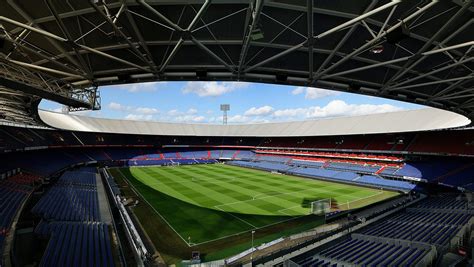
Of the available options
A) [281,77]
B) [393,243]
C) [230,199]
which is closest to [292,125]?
[230,199]

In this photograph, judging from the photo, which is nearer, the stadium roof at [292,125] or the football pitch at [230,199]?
the football pitch at [230,199]

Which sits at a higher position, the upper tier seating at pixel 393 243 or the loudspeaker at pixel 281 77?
the loudspeaker at pixel 281 77

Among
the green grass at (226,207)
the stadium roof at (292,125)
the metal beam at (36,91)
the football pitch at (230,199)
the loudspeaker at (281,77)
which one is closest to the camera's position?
the metal beam at (36,91)

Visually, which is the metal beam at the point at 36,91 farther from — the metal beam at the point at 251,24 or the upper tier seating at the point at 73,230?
the metal beam at the point at 251,24

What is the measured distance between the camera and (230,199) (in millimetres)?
30969

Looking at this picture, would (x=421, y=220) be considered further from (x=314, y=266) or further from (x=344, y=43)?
(x=344, y=43)

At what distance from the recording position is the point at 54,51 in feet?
34.0

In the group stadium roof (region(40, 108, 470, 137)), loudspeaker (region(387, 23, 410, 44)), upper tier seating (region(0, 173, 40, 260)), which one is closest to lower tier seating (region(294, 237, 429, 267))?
loudspeaker (region(387, 23, 410, 44))

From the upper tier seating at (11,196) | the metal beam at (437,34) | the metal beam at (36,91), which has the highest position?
the metal beam at (437,34)

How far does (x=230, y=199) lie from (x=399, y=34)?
26186 mm

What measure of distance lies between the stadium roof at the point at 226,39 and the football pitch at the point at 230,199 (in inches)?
469

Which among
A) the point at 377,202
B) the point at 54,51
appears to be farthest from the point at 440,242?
the point at 54,51

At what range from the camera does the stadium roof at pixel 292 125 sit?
1550 inches

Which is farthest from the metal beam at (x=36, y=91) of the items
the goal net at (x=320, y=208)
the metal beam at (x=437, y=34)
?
the goal net at (x=320, y=208)
